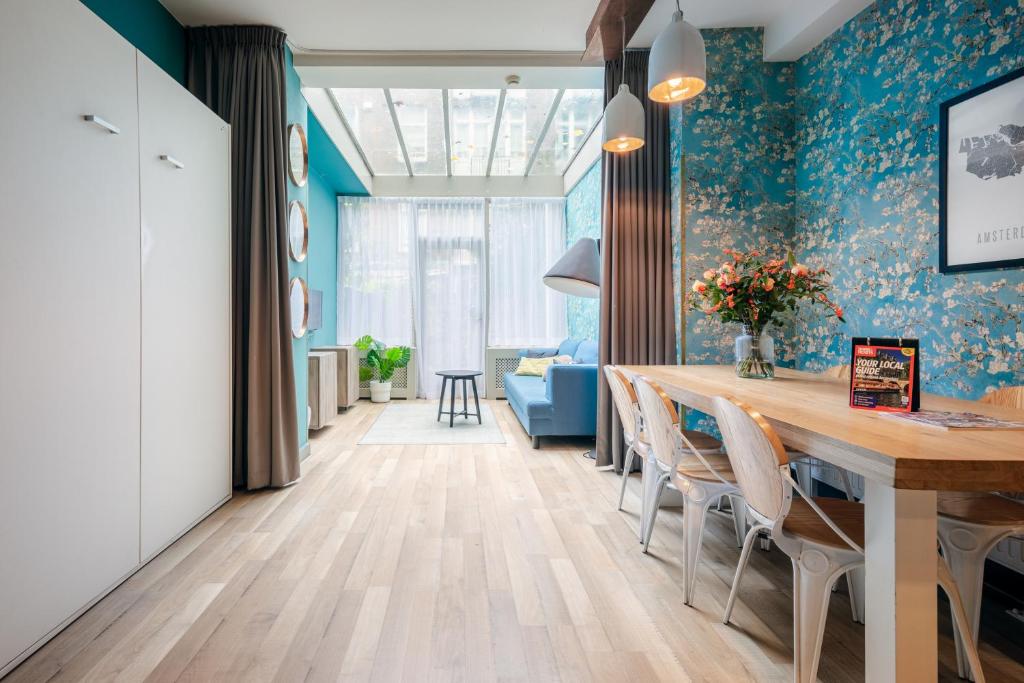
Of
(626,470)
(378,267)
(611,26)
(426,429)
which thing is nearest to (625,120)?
(611,26)

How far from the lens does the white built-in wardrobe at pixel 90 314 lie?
152cm

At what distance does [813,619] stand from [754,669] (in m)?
0.31

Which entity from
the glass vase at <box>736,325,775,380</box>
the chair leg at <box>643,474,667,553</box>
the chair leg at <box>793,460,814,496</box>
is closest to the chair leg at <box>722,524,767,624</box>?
the chair leg at <box>643,474,667,553</box>

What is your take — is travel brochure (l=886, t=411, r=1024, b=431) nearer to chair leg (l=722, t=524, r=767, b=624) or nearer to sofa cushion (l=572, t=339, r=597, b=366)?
chair leg (l=722, t=524, r=767, b=624)

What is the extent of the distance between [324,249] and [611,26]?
4.49m

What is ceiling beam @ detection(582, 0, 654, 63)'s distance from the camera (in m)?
2.86

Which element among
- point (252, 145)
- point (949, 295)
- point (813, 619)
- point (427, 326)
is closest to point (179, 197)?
point (252, 145)

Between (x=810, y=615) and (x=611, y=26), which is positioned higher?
(x=611, y=26)

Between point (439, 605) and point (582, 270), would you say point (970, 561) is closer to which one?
point (439, 605)

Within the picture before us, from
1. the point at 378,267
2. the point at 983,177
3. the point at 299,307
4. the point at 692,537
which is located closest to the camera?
the point at 692,537

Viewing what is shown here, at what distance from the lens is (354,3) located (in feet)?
9.81

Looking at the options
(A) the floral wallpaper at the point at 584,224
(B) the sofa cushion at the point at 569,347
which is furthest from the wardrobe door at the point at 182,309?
(B) the sofa cushion at the point at 569,347

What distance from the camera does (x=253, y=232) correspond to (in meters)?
3.12

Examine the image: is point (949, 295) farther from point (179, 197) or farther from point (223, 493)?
point (223, 493)
